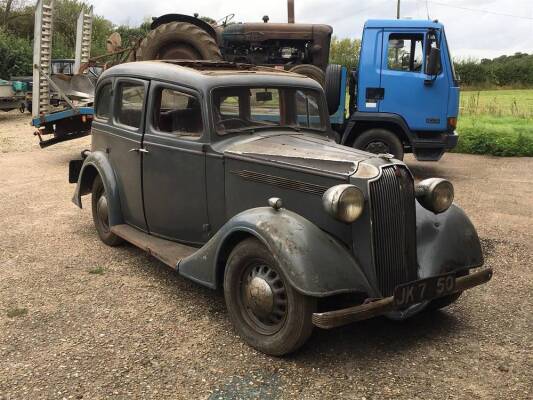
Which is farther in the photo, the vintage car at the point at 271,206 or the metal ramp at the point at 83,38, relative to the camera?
the metal ramp at the point at 83,38

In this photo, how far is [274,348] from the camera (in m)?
3.26

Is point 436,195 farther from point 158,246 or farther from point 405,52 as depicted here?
point 405,52

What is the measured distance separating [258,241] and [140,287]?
1552 millimetres

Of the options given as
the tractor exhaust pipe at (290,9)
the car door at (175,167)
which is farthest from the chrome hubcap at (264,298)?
the tractor exhaust pipe at (290,9)

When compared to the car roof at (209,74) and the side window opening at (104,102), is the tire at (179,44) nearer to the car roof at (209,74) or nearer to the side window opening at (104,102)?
the side window opening at (104,102)

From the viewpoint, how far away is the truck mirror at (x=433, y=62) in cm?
801

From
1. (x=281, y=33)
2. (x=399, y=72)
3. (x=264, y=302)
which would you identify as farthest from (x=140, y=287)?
(x=281, y=33)

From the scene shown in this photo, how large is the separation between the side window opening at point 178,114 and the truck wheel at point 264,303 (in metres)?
1.24

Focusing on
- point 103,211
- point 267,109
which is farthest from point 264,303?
point 103,211

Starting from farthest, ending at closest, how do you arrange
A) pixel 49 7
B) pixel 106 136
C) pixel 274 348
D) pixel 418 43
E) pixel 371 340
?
pixel 49 7
pixel 418 43
pixel 106 136
pixel 371 340
pixel 274 348

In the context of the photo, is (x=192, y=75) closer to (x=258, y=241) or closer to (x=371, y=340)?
(x=258, y=241)

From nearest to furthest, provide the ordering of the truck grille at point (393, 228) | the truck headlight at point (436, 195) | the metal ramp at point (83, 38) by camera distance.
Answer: the truck grille at point (393, 228), the truck headlight at point (436, 195), the metal ramp at point (83, 38)

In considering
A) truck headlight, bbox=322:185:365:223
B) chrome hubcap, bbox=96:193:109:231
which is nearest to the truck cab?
chrome hubcap, bbox=96:193:109:231

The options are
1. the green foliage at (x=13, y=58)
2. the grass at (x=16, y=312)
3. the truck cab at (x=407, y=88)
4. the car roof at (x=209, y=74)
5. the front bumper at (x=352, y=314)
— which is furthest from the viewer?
the green foliage at (x=13, y=58)
